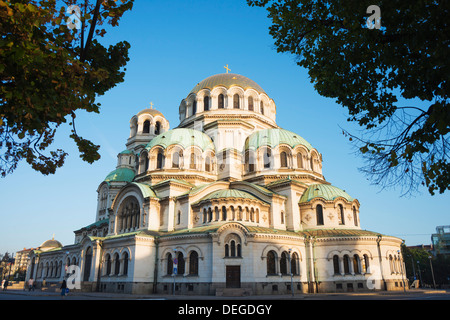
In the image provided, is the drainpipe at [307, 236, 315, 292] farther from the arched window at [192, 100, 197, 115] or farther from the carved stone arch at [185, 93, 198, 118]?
the carved stone arch at [185, 93, 198, 118]

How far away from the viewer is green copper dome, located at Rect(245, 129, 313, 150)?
3725cm

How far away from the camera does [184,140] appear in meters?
37.7

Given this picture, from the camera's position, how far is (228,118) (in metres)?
41.6

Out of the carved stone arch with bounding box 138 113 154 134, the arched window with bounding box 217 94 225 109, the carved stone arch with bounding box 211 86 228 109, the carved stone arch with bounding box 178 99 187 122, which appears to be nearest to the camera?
the carved stone arch with bounding box 211 86 228 109

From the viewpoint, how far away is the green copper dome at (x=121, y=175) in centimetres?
4414

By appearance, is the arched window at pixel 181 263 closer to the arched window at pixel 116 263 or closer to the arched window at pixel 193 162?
the arched window at pixel 116 263

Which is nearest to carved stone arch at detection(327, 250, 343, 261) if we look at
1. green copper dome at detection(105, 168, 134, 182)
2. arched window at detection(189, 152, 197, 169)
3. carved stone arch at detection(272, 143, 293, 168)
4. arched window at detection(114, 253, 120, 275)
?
carved stone arch at detection(272, 143, 293, 168)

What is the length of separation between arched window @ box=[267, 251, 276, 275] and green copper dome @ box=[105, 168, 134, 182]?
22.7 meters

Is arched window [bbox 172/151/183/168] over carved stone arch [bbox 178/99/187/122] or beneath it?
beneath

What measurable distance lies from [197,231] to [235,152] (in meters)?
12.4

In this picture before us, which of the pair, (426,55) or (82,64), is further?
(426,55)

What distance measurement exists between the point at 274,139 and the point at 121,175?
20971 millimetres

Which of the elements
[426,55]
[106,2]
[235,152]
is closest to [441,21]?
[426,55]

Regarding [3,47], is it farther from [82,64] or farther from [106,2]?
[106,2]
